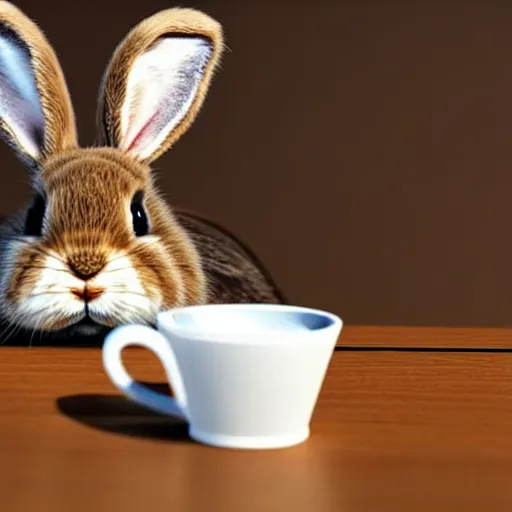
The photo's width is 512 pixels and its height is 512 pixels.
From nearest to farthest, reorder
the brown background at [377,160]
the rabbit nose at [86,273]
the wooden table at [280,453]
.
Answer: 1. the wooden table at [280,453]
2. the rabbit nose at [86,273]
3. the brown background at [377,160]

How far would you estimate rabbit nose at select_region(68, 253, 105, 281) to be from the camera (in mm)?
678

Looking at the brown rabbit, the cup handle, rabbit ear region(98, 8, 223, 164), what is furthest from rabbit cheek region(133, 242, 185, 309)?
the cup handle

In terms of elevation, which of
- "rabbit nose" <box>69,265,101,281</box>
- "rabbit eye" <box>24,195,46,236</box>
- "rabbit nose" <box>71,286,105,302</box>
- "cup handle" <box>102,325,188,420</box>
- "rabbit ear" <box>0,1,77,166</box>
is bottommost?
"rabbit nose" <box>71,286,105,302</box>

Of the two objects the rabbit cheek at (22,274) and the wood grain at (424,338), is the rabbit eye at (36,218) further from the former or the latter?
the wood grain at (424,338)

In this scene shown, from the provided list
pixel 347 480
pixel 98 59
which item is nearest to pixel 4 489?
pixel 347 480

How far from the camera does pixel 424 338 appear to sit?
723mm

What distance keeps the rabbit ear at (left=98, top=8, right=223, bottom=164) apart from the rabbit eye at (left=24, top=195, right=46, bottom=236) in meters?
0.09

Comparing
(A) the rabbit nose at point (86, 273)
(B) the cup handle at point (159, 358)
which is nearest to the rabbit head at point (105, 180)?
(A) the rabbit nose at point (86, 273)

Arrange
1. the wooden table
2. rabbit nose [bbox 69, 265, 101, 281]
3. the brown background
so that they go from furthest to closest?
the brown background
rabbit nose [bbox 69, 265, 101, 281]
the wooden table

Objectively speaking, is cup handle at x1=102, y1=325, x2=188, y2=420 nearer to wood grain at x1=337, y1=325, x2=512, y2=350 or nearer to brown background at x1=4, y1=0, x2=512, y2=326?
wood grain at x1=337, y1=325, x2=512, y2=350

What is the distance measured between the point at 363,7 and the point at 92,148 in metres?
0.52

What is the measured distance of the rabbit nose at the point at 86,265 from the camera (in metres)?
0.68

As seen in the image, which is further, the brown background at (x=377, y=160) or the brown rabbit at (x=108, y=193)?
the brown background at (x=377, y=160)

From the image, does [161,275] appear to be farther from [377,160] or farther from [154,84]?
[377,160]
